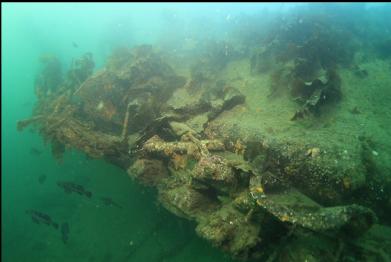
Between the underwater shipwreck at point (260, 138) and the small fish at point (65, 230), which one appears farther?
the small fish at point (65, 230)

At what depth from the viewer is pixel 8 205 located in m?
18.2

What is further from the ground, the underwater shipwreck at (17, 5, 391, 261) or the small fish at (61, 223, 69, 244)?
the underwater shipwreck at (17, 5, 391, 261)

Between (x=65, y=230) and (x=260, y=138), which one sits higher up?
(x=260, y=138)

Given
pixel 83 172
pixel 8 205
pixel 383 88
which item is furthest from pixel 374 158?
pixel 8 205

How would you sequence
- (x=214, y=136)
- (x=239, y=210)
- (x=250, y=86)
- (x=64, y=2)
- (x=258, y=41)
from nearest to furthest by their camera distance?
(x=239, y=210) < (x=214, y=136) < (x=250, y=86) < (x=258, y=41) < (x=64, y=2)

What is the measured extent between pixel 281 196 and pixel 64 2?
314 ft

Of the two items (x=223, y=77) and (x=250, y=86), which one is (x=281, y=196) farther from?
(x=223, y=77)

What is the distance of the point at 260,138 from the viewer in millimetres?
6371

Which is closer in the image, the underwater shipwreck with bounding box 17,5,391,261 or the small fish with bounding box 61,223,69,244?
the underwater shipwreck with bounding box 17,5,391,261

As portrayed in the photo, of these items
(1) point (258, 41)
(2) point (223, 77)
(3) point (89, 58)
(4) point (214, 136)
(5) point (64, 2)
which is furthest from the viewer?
(5) point (64, 2)

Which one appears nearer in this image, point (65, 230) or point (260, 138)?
point (260, 138)

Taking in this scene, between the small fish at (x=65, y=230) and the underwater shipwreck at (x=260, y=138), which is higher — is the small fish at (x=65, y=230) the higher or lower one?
the lower one

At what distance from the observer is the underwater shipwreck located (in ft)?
15.7

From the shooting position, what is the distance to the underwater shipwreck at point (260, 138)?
4.80 metres
